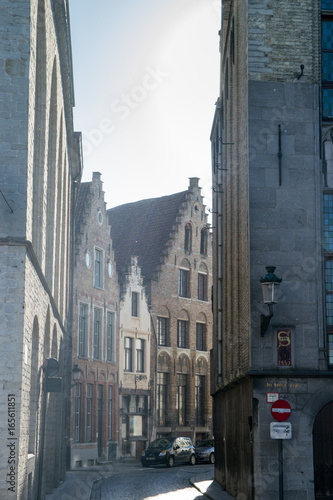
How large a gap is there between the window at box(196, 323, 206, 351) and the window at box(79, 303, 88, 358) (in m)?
12.1

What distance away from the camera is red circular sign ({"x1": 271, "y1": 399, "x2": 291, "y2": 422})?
15711 mm

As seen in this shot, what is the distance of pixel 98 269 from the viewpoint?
40375mm

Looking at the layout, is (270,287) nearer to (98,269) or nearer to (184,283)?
(98,269)

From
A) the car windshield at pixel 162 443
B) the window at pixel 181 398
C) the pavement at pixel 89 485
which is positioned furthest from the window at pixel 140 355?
the pavement at pixel 89 485

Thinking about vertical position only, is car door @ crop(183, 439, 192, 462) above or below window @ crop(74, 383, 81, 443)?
below

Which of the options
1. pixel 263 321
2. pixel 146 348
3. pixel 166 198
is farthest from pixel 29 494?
pixel 166 198

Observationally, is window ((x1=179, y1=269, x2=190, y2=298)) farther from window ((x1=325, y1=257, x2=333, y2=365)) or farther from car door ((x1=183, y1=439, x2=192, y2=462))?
window ((x1=325, y1=257, x2=333, y2=365))

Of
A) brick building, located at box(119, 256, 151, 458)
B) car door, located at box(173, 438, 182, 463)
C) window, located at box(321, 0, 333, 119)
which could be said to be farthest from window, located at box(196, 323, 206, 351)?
window, located at box(321, 0, 333, 119)

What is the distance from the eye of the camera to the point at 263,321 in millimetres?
16391

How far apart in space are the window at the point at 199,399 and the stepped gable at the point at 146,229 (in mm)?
7119

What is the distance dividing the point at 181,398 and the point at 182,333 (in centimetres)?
371

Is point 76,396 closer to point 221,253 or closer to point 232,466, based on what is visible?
point 221,253

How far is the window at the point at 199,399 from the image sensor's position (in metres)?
48.2

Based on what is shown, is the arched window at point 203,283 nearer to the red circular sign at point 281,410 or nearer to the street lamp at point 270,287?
the street lamp at point 270,287
